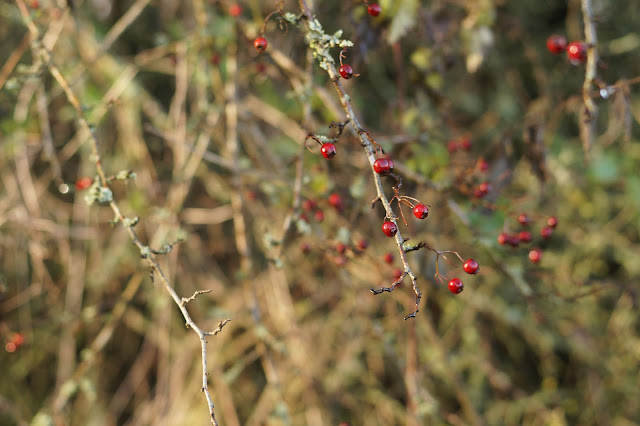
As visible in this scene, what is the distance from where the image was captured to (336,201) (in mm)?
1252

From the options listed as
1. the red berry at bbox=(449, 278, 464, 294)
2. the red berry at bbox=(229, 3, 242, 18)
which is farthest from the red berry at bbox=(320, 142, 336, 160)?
the red berry at bbox=(229, 3, 242, 18)

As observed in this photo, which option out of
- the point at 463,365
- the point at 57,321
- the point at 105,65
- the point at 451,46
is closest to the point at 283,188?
the point at 451,46

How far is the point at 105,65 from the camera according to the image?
195cm

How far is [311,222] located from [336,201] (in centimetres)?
16

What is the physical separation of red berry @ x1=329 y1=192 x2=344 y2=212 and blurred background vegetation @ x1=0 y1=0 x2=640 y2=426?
1 cm

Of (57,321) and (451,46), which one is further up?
(451,46)

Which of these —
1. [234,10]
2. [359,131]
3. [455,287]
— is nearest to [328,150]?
[359,131]

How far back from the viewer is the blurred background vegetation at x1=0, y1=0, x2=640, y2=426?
1.36 meters

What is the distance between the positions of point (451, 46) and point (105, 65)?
1.36 m

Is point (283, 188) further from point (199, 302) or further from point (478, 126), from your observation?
point (478, 126)

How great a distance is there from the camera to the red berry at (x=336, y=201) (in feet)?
4.10

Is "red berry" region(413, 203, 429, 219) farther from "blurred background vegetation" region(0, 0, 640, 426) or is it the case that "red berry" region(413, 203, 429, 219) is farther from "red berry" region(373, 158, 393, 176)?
"blurred background vegetation" region(0, 0, 640, 426)

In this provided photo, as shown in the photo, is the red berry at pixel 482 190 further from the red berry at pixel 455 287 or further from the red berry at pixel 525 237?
the red berry at pixel 455 287

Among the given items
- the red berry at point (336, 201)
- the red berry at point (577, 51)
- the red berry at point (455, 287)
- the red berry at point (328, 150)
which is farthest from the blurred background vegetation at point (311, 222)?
the red berry at point (328, 150)
